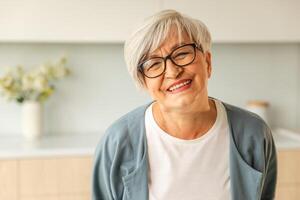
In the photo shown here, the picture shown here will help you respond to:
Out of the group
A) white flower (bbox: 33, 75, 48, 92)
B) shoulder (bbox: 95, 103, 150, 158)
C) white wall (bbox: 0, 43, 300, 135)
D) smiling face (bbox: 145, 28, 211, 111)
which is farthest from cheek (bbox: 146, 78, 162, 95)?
white wall (bbox: 0, 43, 300, 135)

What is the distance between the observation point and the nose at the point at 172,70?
119 cm

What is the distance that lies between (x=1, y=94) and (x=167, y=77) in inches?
67.7

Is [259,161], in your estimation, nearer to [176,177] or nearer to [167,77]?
[176,177]

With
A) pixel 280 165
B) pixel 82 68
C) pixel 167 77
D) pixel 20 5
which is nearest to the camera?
pixel 167 77

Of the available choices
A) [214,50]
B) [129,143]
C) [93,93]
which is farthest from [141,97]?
[129,143]

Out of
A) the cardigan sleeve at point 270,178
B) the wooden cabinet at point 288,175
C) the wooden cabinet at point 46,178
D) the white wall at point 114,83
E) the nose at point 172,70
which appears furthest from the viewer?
the white wall at point 114,83

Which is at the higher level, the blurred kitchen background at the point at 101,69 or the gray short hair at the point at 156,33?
the gray short hair at the point at 156,33

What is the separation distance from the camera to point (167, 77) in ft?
3.97

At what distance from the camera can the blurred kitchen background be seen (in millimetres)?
2336

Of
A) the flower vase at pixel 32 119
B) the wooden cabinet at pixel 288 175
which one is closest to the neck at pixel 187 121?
the wooden cabinet at pixel 288 175

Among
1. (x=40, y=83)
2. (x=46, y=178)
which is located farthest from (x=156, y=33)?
(x=40, y=83)

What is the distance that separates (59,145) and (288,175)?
128 cm

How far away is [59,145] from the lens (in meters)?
2.43

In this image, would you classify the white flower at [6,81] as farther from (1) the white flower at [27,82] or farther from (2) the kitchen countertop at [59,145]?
(2) the kitchen countertop at [59,145]
